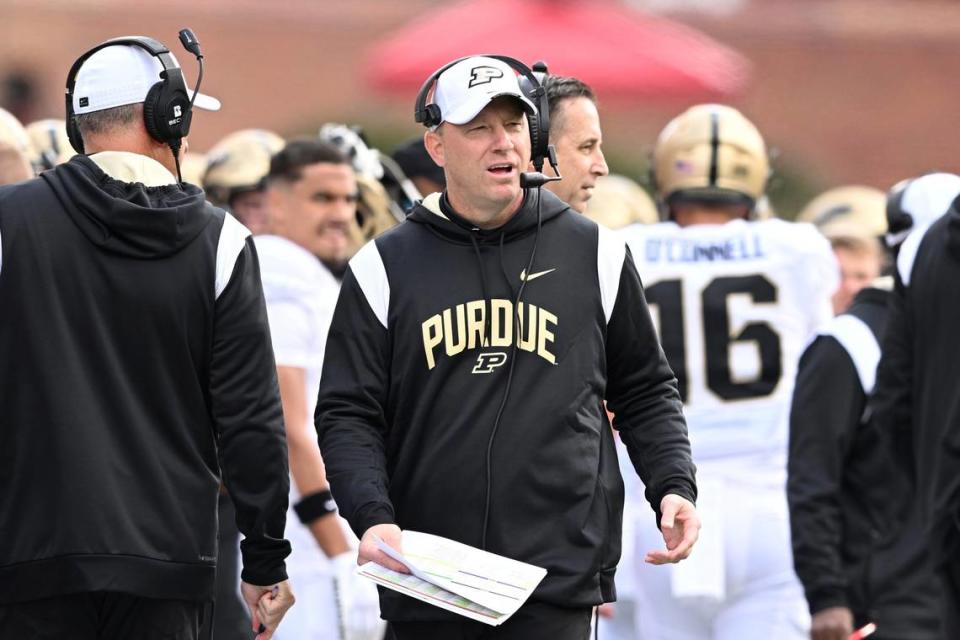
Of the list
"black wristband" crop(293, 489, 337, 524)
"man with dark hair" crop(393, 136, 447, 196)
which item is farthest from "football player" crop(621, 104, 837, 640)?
"black wristband" crop(293, 489, 337, 524)

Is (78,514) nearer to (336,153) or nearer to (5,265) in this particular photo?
(5,265)

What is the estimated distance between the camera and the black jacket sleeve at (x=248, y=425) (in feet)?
16.5

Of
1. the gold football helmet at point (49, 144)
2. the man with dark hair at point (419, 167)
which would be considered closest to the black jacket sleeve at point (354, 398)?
the man with dark hair at point (419, 167)

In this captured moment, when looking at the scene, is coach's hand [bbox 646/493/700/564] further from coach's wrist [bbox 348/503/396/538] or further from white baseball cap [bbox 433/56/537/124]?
white baseball cap [bbox 433/56/537/124]

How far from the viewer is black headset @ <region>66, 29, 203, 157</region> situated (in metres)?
5.11

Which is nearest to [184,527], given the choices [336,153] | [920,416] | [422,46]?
[920,416]

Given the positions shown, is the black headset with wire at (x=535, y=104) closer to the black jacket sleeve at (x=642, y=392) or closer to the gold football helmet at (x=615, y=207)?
the black jacket sleeve at (x=642, y=392)

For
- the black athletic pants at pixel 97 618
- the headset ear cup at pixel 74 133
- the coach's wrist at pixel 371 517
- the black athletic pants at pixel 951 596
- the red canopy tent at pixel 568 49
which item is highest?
the red canopy tent at pixel 568 49

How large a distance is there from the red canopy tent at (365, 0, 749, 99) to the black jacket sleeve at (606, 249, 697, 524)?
14.4m

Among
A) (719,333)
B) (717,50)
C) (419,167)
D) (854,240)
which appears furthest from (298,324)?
(717,50)

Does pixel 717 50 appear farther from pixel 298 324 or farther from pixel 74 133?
pixel 74 133

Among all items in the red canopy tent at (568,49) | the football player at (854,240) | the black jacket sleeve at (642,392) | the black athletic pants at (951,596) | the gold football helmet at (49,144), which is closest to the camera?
the black jacket sleeve at (642,392)

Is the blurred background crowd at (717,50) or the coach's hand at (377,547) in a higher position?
the blurred background crowd at (717,50)

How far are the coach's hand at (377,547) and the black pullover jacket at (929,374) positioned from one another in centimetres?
220
